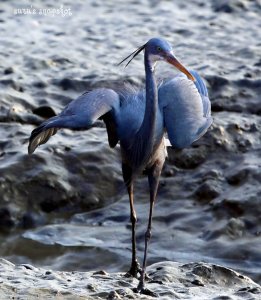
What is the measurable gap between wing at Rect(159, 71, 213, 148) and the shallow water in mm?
527

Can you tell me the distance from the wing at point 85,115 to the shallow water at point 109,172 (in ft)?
2.77

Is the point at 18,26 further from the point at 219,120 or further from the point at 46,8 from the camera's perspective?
the point at 219,120

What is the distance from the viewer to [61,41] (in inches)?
543

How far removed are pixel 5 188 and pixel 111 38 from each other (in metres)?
5.06

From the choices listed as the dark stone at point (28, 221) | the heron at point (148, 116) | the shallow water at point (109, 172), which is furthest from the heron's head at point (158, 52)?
the dark stone at point (28, 221)

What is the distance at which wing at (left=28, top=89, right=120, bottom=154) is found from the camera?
6.82m

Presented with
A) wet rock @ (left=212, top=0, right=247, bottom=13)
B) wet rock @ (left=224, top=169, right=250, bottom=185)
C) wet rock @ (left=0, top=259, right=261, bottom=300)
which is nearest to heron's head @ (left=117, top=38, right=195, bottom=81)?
wet rock @ (left=0, top=259, right=261, bottom=300)

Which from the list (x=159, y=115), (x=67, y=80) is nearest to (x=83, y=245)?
(x=159, y=115)

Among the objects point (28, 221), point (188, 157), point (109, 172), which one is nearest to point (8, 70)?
point (109, 172)

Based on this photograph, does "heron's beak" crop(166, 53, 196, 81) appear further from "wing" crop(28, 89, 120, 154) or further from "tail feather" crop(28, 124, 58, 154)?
"tail feather" crop(28, 124, 58, 154)

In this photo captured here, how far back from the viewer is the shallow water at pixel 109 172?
880cm

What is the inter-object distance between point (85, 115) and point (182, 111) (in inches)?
32.2

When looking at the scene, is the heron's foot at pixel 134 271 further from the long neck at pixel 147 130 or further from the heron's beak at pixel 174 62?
the heron's beak at pixel 174 62

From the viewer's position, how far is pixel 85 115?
6863 mm
